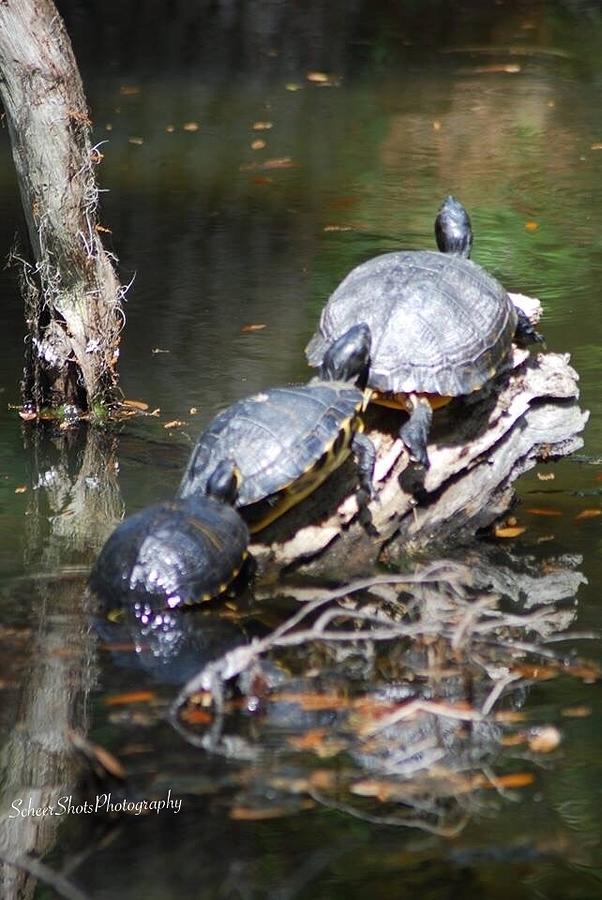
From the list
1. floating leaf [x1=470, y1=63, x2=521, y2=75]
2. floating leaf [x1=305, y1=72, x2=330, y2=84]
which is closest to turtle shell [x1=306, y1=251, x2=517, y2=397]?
floating leaf [x1=305, y1=72, x2=330, y2=84]

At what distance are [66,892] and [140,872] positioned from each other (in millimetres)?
172

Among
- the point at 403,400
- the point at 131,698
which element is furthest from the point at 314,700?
the point at 403,400

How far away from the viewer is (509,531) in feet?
17.9

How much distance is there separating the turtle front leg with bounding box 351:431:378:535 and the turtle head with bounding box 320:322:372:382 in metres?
0.21

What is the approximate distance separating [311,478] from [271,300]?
313 cm

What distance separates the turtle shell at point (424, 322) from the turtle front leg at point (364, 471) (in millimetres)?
222

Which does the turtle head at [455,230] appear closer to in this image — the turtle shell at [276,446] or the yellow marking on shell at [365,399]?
the yellow marking on shell at [365,399]

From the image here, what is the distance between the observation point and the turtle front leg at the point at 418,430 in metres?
4.96

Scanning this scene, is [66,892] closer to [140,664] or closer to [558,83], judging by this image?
[140,664]

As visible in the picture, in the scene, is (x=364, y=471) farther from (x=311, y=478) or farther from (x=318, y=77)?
(x=318, y=77)

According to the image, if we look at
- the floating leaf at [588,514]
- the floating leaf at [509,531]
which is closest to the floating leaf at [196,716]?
the floating leaf at [509,531]

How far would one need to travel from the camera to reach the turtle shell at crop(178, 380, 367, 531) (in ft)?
15.3

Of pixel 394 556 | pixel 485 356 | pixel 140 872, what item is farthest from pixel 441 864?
pixel 485 356

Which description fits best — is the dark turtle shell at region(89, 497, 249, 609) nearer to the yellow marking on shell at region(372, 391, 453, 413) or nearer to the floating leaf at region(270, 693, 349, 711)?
the floating leaf at region(270, 693, 349, 711)
